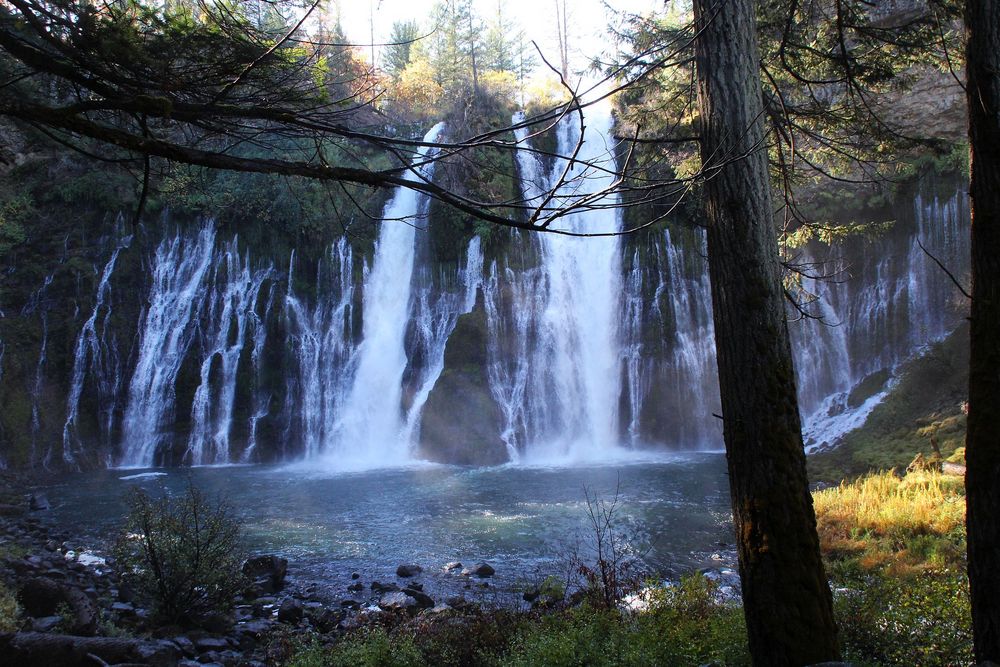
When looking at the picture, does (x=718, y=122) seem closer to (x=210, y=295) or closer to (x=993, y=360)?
(x=993, y=360)

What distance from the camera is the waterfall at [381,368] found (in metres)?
22.6

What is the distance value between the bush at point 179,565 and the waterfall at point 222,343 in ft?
51.3

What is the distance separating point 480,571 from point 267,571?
319 centimetres

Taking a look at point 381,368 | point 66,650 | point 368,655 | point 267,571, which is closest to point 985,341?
point 368,655

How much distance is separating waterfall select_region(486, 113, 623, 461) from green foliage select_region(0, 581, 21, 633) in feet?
50.1

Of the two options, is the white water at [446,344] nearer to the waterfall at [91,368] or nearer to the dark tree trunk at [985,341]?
the waterfall at [91,368]

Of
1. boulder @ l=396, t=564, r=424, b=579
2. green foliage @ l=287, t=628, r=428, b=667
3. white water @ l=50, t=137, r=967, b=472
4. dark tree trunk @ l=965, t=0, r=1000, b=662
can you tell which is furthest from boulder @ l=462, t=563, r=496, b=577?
white water @ l=50, t=137, r=967, b=472

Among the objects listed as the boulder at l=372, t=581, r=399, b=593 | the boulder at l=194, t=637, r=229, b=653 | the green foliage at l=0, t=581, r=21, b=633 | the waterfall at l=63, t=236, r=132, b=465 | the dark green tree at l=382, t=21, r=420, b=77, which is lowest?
the boulder at l=372, t=581, r=399, b=593

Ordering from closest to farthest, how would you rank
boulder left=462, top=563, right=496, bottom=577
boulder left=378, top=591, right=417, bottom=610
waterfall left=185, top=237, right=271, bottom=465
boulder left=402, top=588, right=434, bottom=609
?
boulder left=378, top=591, right=417, bottom=610
boulder left=402, top=588, right=434, bottom=609
boulder left=462, top=563, right=496, bottom=577
waterfall left=185, top=237, right=271, bottom=465

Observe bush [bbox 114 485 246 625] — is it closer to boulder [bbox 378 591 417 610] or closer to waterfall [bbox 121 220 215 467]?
boulder [bbox 378 591 417 610]

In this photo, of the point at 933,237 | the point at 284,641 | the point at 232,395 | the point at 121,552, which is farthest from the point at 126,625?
the point at 933,237

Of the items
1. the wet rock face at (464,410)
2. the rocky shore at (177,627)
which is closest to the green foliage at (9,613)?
the rocky shore at (177,627)

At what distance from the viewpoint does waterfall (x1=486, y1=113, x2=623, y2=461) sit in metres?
22.1

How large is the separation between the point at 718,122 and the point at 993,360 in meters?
2.24
